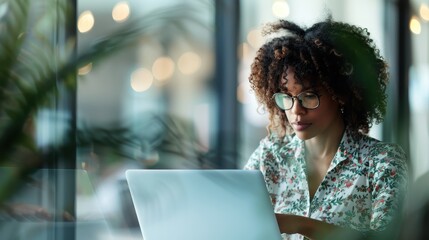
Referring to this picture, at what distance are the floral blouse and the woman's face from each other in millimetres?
52

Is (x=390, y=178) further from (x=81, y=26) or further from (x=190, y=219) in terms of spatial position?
(x=81, y=26)

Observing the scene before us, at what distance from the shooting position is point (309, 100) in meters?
2.04

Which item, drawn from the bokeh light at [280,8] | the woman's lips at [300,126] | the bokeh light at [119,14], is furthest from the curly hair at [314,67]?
the bokeh light at [280,8]

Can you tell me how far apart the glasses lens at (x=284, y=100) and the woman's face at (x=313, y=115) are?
0.05ft

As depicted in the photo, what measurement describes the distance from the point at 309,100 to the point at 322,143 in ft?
0.52

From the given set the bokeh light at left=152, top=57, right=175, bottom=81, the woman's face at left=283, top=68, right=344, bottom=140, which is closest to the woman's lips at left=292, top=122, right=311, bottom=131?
the woman's face at left=283, top=68, right=344, bottom=140

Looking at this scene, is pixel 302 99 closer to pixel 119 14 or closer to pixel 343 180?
pixel 343 180

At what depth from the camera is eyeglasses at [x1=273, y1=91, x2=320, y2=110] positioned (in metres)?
2.02

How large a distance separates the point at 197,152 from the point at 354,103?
155cm

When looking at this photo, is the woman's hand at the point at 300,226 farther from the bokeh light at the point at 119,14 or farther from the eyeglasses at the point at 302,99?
the bokeh light at the point at 119,14

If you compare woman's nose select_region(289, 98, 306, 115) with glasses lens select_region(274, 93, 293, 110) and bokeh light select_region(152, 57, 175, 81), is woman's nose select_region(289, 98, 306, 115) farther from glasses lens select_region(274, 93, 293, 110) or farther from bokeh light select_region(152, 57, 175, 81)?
bokeh light select_region(152, 57, 175, 81)

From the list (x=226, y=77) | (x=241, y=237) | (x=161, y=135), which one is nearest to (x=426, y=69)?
(x=226, y=77)

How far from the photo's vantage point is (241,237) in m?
1.35

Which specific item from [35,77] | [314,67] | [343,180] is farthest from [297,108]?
[35,77]
